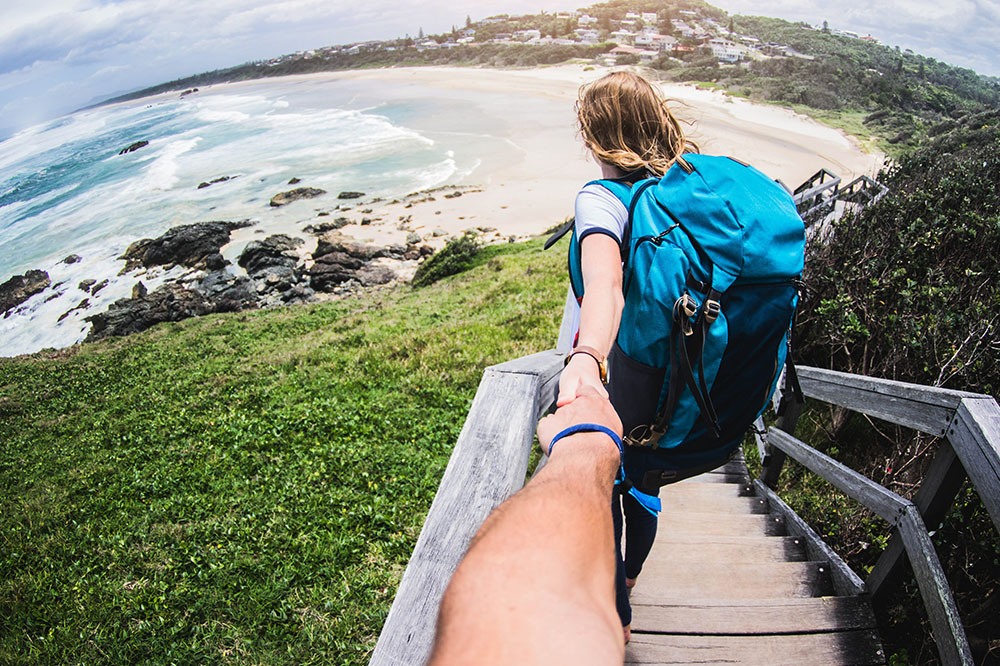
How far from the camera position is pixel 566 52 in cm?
9138

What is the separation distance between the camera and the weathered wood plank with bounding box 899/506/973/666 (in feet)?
5.99

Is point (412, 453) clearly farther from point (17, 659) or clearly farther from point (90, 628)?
point (17, 659)

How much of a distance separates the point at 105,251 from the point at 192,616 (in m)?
36.5

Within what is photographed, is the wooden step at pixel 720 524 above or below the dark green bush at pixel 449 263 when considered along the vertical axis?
above

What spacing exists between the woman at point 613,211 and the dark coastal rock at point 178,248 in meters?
30.7

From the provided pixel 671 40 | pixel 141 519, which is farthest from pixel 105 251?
pixel 671 40

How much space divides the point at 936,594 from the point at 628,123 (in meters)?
2.11

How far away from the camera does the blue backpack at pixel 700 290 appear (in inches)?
57.5

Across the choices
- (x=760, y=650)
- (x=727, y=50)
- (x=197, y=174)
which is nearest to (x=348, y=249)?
(x=760, y=650)

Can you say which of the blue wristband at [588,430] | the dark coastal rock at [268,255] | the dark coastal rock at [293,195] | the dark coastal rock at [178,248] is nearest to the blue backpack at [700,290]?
the blue wristband at [588,430]

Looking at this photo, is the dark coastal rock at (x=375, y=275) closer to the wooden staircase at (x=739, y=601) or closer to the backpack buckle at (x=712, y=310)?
the wooden staircase at (x=739, y=601)

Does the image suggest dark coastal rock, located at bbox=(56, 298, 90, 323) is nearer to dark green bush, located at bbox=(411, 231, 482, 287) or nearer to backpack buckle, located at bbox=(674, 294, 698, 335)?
dark green bush, located at bbox=(411, 231, 482, 287)

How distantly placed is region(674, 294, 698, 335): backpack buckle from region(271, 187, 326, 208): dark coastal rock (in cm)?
3791

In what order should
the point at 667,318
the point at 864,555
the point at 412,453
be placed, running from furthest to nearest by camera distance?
the point at 412,453 → the point at 864,555 → the point at 667,318
